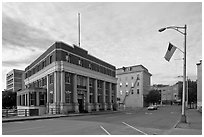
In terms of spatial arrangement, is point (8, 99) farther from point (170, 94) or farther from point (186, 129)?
point (170, 94)

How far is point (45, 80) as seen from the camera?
44312 mm

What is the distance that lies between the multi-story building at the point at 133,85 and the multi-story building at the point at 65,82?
35.2m

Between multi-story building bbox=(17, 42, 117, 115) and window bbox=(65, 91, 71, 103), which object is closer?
multi-story building bbox=(17, 42, 117, 115)

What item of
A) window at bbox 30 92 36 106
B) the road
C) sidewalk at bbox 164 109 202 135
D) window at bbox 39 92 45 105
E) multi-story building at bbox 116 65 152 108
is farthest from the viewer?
multi-story building at bbox 116 65 152 108

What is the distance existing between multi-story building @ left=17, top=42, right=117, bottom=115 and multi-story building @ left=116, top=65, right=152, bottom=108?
3517 centimetres

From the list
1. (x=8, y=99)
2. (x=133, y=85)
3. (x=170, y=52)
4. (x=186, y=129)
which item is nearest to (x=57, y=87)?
(x=170, y=52)

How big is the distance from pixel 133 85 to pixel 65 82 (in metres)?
52.1

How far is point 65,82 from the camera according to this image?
132ft

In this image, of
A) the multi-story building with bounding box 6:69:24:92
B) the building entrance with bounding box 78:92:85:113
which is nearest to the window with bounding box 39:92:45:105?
the building entrance with bounding box 78:92:85:113

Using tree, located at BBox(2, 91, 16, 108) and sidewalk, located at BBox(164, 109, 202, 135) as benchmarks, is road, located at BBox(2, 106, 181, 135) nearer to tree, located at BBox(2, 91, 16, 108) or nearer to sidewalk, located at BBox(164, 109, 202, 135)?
sidewalk, located at BBox(164, 109, 202, 135)

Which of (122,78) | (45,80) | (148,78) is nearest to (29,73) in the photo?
(45,80)

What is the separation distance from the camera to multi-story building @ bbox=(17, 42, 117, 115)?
3906 cm

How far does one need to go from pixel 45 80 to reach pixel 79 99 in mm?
7379

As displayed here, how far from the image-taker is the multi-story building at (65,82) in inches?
1538
